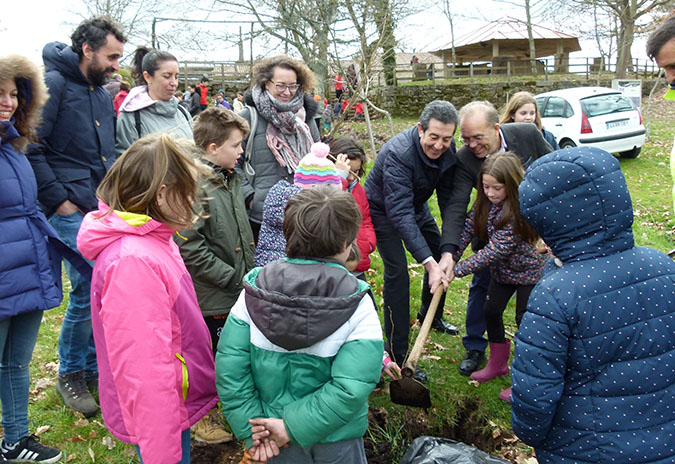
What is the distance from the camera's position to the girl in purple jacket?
3.15 meters

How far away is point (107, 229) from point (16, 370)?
139 centimetres

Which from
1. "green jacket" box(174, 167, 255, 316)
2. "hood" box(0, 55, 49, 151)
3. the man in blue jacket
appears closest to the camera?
"hood" box(0, 55, 49, 151)

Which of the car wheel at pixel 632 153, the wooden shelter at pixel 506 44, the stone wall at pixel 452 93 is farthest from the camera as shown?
the wooden shelter at pixel 506 44

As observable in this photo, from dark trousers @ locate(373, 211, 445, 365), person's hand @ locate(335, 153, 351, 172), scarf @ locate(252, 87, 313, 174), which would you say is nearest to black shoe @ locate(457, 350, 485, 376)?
dark trousers @ locate(373, 211, 445, 365)

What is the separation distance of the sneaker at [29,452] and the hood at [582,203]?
2.80 meters

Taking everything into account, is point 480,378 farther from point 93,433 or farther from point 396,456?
point 93,433

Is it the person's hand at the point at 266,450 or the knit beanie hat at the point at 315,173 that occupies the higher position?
the knit beanie hat at the point at 315,173

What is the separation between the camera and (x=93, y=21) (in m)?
3.33

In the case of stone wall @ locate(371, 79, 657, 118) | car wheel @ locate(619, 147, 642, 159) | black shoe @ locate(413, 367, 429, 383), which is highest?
stone wall @ locate(371, 79, 657, 118)

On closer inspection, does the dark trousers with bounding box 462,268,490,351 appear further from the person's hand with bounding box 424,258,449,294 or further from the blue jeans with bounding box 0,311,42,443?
the blue jeans with bounding box 0,311,42,443

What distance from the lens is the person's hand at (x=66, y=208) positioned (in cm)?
317

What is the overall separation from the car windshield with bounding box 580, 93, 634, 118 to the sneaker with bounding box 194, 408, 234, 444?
37.0 ft

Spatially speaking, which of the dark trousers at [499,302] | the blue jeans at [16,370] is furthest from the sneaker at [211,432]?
the dark trousers at [499,302]

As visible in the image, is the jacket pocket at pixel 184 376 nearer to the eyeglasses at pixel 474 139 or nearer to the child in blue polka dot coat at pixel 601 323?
the child in blue polka dot coat at pixel 601 323
